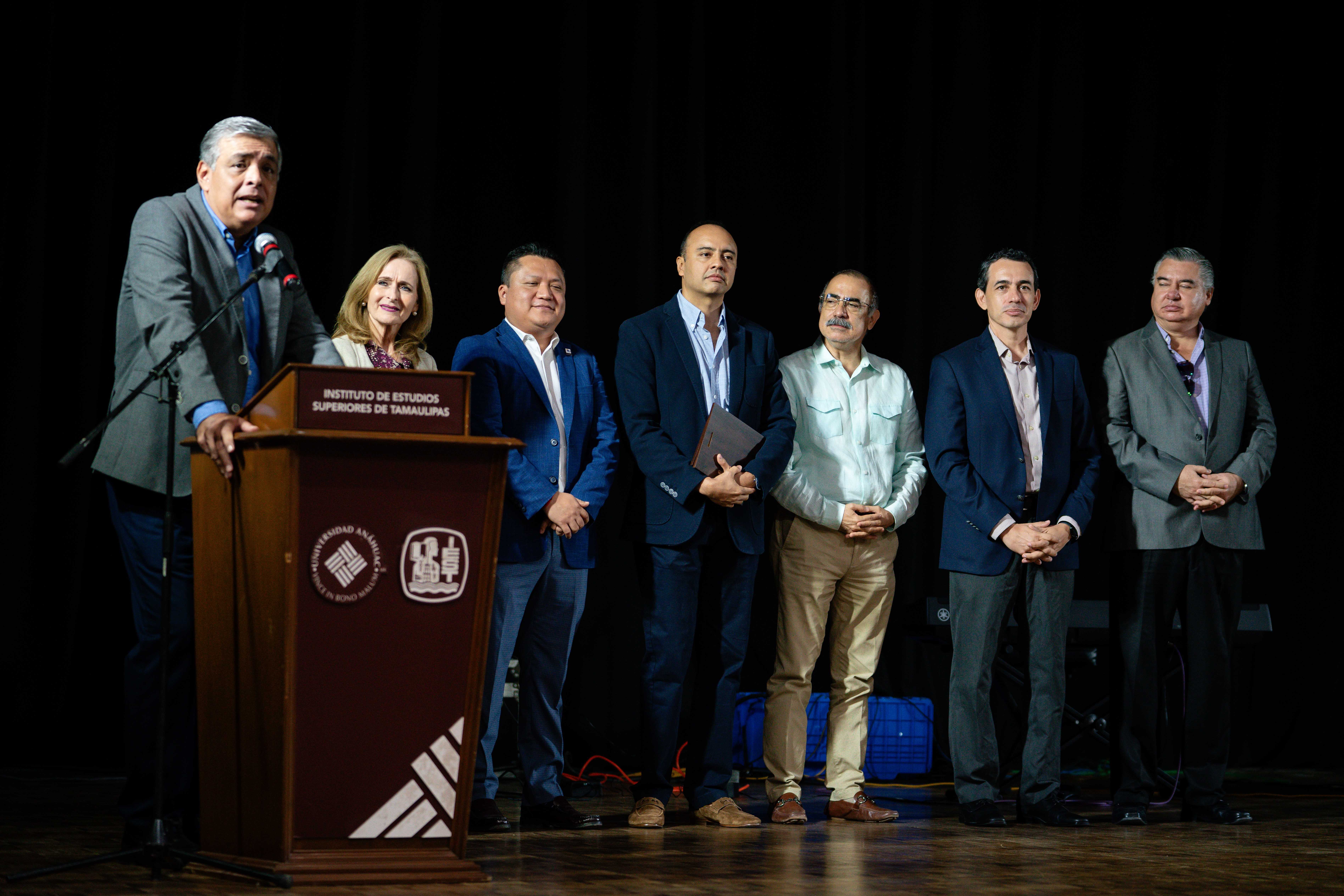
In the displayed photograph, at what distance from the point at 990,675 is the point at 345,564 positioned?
2.25m

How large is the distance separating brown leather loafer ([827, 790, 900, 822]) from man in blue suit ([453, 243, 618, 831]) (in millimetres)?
765

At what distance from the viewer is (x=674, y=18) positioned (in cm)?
552

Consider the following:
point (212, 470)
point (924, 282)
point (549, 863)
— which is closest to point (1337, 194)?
point (924, 282)

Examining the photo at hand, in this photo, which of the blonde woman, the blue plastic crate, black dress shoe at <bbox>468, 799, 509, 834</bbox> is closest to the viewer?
black dress shoe at <bbox>468, 799, 509, 834</bbox>

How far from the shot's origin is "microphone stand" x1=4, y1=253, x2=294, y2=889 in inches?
91.7

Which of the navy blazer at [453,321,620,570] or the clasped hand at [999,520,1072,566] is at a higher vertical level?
the navy blazer at [453,321,620,570]

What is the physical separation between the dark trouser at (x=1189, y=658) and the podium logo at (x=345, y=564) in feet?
8.52

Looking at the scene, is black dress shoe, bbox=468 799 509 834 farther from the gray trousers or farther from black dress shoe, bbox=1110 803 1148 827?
black dress shoe, bbox=1110 803 1148 827

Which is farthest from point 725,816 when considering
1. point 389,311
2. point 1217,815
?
point 389,311

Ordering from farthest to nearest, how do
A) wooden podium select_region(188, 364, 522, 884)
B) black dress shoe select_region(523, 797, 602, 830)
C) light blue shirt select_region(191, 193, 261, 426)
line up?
black dress shoe select_region(523, 797, 602, 830), light blue shirt select_region(191, 193, 261, 426), wooden podium select_region(188, 364, 522, 884)

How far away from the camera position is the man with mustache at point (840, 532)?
390 centimetres

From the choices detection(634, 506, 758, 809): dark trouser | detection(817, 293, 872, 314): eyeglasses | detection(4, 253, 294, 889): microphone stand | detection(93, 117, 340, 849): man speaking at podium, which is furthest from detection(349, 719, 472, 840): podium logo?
detection(817, 293, 872, 314): eyeglasses

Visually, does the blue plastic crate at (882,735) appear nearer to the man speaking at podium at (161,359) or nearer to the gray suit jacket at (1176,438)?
the gray suit jacket at (1176,438)

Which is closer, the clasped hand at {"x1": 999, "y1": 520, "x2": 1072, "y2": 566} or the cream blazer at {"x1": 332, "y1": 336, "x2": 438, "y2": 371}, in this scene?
the cream blazer at {"x1": 332, "y1": 336, "x2": 438, "y2": 371}
